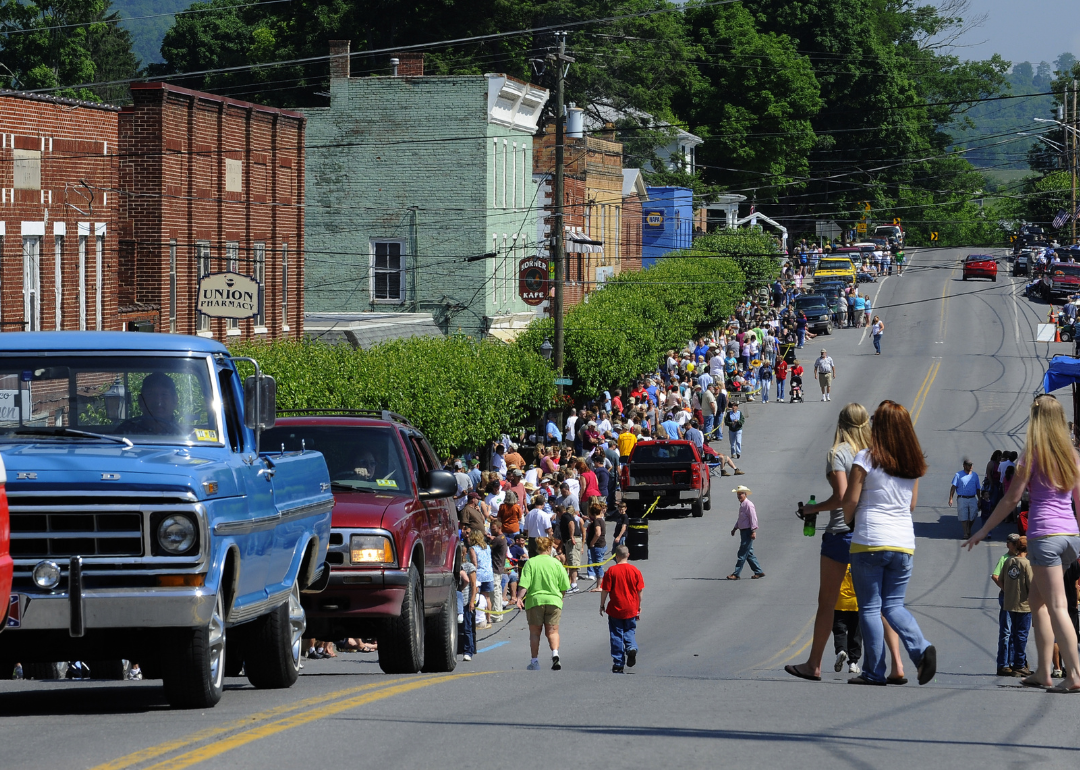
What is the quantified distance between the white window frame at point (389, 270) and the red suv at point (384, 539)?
37.2 m

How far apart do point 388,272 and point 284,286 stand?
1252 centimetres

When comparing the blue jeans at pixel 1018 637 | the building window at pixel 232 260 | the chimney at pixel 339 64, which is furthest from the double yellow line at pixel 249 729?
the chimney at pixel 339 64

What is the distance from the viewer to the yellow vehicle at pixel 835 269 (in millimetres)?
81500

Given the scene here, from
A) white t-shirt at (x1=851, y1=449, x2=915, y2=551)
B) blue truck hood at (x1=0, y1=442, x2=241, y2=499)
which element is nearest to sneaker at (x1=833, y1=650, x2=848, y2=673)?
white t-shirt at (x1=851, y1=449, x2=915, y2=551)

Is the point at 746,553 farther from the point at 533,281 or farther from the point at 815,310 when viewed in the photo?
the point at 815,310

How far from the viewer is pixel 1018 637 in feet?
50.4

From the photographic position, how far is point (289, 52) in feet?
245

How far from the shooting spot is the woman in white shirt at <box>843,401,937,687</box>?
8781 mm

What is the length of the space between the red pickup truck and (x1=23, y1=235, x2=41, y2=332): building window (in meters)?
13.0

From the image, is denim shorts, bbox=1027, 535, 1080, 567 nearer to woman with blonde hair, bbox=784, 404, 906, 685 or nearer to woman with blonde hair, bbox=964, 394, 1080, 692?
woman with blonde hair, bbox=964, 394, 1080, 692

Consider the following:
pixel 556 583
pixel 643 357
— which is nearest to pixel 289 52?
pixel 643 357

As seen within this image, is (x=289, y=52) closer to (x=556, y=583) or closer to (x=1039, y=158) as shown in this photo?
(x=556, y=583)

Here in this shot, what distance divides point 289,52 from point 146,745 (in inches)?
2802

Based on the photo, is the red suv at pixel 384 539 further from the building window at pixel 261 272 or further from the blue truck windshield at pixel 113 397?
the building window at pixel 261 272
